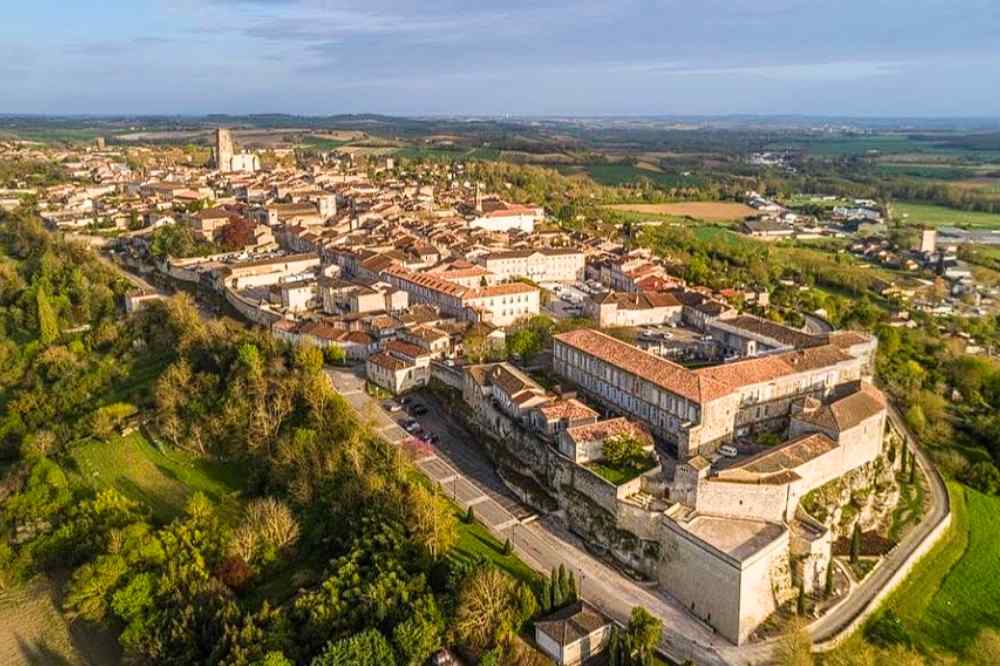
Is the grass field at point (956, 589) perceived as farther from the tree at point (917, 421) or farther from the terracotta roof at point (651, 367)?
the terracotta roof at point (651, 367)

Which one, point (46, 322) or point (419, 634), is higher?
point (46, 322)

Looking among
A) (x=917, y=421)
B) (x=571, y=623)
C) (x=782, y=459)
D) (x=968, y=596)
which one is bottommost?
(x=968, y=596)

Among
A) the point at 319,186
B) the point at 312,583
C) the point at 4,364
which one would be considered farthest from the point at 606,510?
the point at 319,186

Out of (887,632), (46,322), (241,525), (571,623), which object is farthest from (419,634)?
(46,322)

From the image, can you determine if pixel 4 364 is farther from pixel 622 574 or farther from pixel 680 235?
pixel 680 235

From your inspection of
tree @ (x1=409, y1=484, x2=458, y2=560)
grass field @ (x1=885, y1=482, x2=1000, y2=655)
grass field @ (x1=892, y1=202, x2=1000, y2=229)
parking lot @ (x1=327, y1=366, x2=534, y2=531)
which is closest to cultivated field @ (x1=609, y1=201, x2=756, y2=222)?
grass field @ (x1=892, y1=202, x2=1000, y2=229)

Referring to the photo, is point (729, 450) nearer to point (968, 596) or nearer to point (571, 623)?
point (968, 596)
